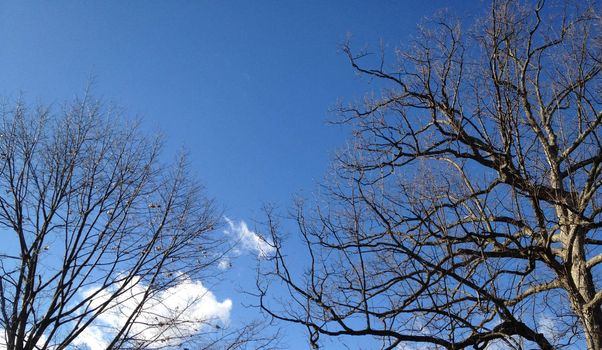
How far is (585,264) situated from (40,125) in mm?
7590

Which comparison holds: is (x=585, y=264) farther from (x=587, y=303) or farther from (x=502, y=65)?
(x=502, y=65)

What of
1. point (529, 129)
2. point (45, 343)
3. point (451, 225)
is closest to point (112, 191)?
point (45, 343)

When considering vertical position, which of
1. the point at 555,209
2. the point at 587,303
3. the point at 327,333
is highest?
the point at 555,209

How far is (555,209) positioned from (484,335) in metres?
2.39

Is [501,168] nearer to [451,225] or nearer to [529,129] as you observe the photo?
[451,225]

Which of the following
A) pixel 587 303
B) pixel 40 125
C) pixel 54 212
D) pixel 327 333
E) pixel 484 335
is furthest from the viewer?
pixel 40 125

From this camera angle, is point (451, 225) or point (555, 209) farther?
point (555, 209)

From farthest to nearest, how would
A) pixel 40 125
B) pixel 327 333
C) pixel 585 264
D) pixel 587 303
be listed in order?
pixel 40 125 → pixel 585 264 → pixel 587 303 → pixel 327 333

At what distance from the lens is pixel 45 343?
5445mm

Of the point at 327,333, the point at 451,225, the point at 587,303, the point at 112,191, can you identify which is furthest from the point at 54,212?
the point at 587,303

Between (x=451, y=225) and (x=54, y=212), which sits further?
(x=54, y=212)

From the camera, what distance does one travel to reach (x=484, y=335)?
4.72 metres

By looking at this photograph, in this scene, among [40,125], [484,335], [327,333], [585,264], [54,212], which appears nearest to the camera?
[327,333]

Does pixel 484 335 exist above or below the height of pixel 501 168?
below
